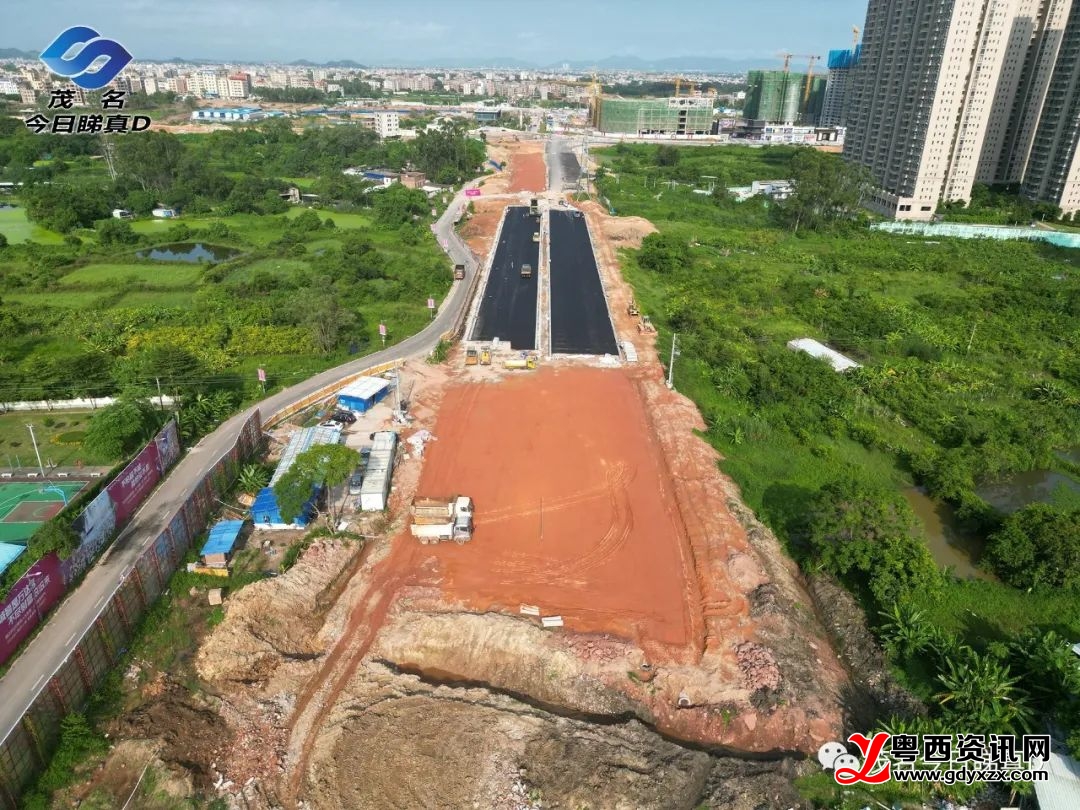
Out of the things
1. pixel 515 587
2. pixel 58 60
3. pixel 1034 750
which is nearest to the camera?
pixel 1034 750

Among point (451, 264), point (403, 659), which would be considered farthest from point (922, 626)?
point (451, 264)

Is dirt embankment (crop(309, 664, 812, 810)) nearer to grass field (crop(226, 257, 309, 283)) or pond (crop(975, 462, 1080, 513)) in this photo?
pond (crop(975, 462, 1080, 513))

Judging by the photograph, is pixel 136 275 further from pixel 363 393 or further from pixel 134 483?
pixel 134 483

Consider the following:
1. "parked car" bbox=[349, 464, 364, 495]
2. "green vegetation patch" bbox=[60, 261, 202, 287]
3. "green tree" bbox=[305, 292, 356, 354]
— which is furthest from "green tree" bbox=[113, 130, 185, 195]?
"parked car" bbox=[349, 464, 364, 495]

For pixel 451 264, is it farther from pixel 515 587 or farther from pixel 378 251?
pixel 515 587

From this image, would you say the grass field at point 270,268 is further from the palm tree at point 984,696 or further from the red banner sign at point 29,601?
the palm tree at point 984,696

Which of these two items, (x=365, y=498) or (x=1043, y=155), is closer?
(x=365, y=498)
